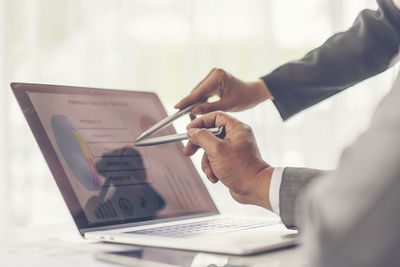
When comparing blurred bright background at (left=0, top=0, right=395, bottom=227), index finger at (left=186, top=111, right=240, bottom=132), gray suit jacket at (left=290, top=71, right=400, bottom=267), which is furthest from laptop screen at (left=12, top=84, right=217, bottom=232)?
blurred bright background at (left=0, top=0, right=395, bottom=227)

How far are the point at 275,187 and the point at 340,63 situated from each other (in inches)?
22.7

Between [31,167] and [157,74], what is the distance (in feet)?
2.52

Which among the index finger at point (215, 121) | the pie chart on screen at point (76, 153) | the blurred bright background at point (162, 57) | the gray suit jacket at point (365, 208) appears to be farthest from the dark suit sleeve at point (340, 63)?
the blurred bright background at point (162, 57)

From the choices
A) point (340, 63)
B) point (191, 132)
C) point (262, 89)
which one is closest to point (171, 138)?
point (191, 132)

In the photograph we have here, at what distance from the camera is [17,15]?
2393mm

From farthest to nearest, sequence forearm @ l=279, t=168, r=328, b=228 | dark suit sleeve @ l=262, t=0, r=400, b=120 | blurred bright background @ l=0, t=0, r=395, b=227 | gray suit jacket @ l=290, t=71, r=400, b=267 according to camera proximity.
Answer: blurred bright background @ l=0, t=0, r=395, b=227 → dark suit sleeve @ l=262, t=0, r=400, b=120 → forearm @ l=279, t=168, r=328, b=228 → gray suit jacket @ l=290, t=71, r=400, b=267

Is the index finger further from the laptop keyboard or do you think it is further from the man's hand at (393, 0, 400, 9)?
the man's hand at (393, 0, 400, 9)

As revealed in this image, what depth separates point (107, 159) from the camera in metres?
0.90

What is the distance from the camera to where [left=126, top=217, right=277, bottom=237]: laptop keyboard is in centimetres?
73

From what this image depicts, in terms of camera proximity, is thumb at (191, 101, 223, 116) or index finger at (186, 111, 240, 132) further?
thumb at (191, 101, 223, 116)

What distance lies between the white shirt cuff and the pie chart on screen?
0.30 m

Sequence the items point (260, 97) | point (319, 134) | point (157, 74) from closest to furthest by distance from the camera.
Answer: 1. point (260, 97)
2. point (157, 74)
3. point (319, 134)

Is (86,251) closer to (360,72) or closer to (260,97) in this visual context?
(260,97)

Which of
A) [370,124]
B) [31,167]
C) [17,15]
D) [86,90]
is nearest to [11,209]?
[31,167]
